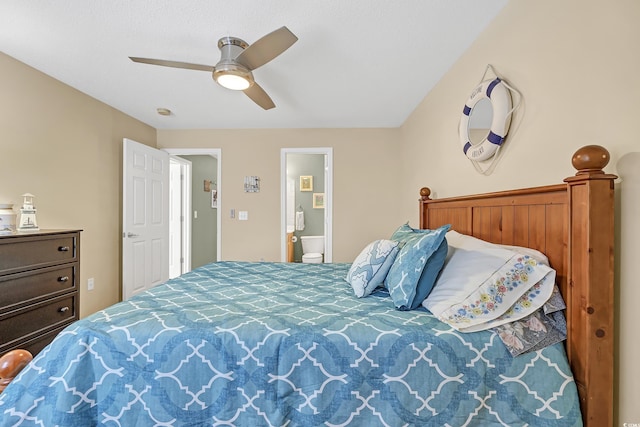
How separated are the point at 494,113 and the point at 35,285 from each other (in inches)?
122

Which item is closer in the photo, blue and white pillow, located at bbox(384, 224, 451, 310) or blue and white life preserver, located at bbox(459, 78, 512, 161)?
blue and white pillow, located at bbox(384, 224, 451, 310)

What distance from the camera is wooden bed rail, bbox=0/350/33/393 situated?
3.49 ft

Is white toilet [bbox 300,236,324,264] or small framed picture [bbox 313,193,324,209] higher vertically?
small framed picture [bbox 313,193,324,209]

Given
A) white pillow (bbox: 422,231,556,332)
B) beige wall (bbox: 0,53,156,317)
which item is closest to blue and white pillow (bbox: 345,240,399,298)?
white pillow (bbox: 422,231,556,332)

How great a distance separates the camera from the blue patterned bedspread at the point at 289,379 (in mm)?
1048

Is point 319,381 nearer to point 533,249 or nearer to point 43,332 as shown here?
point 533,249

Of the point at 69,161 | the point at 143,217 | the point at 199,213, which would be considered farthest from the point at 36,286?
the point at 199,213

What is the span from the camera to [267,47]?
163cm

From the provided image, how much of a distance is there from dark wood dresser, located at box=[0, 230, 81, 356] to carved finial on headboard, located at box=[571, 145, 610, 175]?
293 centimetres

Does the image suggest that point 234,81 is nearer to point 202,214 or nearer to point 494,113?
point 494,113

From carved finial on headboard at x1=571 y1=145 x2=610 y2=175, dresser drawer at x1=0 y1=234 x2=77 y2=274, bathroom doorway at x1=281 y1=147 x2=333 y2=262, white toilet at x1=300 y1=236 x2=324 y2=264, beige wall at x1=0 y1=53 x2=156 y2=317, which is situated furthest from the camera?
bathroom doorway at x1=281 y1=147 x2=333 y2=262

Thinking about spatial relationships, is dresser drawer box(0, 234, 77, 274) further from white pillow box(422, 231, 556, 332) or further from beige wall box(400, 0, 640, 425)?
beige wall box(400, 0, 640, 425)

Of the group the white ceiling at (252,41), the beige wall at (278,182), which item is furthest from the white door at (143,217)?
the white ceiling at (252,41)

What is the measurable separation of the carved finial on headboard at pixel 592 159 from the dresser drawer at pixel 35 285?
9.80ft
